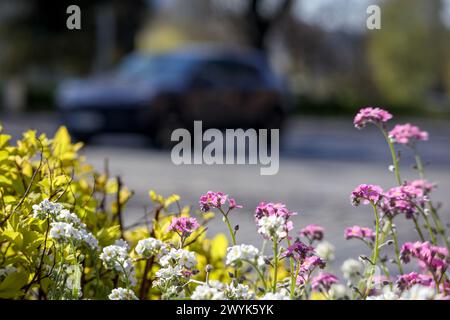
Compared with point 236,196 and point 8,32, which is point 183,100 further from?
point 8,32

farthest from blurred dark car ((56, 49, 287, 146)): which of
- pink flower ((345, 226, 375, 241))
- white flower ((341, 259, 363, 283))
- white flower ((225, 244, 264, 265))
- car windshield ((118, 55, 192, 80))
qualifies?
white flower ((225, 244, 264, 265))

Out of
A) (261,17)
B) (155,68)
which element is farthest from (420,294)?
(261,17)

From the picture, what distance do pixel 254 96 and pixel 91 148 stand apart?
9.85ft

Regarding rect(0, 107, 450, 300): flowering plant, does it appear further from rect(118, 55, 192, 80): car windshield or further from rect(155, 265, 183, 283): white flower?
rect(118, 55, 192, 80): car windshield

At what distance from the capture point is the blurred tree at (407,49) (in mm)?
44531

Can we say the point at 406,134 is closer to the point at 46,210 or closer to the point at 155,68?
the point at 46,210

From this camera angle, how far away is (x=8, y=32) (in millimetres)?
30562

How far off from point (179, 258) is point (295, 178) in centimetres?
961

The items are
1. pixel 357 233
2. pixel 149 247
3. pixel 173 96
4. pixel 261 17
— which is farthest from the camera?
pixel 261 17

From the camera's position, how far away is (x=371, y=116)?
1.97 meters

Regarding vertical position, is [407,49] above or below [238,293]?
above

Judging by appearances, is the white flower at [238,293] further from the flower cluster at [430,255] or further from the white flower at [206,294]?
the flower cluster at [430,255]

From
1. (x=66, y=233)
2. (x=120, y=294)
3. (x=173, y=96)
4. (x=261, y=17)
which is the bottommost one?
(x=120, y=294)

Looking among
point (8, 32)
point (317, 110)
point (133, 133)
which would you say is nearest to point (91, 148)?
point (133, 133)
